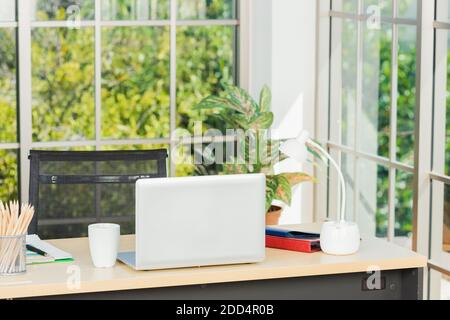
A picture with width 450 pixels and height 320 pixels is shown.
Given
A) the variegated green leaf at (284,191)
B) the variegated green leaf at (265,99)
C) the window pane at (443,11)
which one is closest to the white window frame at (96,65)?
the variegated green leaf at (265,99)

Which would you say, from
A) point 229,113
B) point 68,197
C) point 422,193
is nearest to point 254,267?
point 422,193

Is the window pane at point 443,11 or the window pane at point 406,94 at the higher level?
the window pane at point 443,11

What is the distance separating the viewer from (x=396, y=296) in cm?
277

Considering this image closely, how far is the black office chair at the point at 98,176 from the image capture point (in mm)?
3359

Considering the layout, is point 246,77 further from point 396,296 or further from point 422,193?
point 396,296

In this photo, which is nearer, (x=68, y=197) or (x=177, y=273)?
(x=177, y=273)

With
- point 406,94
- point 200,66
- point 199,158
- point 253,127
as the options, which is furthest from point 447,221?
point 200,66

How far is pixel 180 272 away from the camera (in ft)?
8.32

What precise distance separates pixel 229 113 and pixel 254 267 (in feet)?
6.92

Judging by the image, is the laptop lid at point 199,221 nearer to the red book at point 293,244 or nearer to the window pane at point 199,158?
the red book at point 293,244

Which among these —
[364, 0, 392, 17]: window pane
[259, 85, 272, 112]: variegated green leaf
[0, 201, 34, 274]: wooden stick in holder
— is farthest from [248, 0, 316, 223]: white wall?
[0, 201, 34, 274]: wooden stick in holder

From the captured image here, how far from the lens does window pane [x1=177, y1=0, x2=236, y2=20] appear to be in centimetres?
462

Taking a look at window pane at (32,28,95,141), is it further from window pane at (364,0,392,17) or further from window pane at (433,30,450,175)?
window pane at (433,30,450,175)

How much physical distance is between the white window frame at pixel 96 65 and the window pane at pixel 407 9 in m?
1.09
